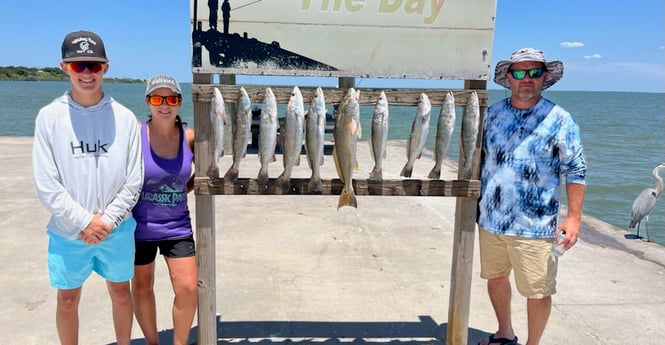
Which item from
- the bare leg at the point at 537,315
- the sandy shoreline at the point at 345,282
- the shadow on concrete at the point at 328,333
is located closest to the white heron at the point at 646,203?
the sandy shoreline at the point at 345,282

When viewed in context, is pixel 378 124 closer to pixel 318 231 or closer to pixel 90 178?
pixel 90 178

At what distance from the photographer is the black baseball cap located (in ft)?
8.68

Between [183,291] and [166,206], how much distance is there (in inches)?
22.2

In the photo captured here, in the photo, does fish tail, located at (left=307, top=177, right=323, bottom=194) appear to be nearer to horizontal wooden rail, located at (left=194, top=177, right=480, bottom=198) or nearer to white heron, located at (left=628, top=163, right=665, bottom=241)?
horizontal wooden rail, located at (left=194, top=177, right=480, bottom=198)

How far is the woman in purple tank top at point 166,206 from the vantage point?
291 centimetres

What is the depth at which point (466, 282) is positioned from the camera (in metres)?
3.45

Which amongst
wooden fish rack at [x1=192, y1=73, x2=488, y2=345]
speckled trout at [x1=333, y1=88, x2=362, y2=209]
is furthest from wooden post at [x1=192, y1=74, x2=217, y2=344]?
speckled trout at [x1=333, y1=88, x2=362, y2=209]

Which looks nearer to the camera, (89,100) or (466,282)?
(89,100)

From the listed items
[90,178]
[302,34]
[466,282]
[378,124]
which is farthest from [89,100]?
[466,282]

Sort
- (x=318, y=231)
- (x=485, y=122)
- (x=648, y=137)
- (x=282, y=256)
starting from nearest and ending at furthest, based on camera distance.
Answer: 1. (x=485, y=122)
2. (x=282, y=256)
3. (x=318, y=231)
4. (x=648, y=137)

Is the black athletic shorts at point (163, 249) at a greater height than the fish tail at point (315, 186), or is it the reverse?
the fish tail at point (315, 186)

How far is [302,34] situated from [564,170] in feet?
6.24

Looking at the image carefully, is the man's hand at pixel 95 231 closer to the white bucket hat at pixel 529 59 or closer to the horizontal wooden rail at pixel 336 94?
the horizontal wooden rail at pixel 336 94

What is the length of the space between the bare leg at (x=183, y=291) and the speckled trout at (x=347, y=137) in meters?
1.07
